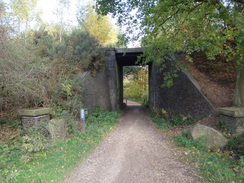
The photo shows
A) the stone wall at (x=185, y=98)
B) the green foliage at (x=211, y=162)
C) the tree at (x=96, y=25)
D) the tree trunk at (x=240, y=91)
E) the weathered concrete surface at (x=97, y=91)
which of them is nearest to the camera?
the green foliage at (x=211, y=162)

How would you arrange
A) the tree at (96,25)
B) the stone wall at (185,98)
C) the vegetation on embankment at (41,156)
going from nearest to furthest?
the vegetation on embankment at (41,156)
the stone wall at (185,98)
the tree at (96,25)

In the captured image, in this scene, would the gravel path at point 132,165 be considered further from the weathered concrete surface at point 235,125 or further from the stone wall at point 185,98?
the stone wall at point 185,98

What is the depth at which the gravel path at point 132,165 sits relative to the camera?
164 inches

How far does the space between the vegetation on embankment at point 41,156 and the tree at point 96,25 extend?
17.3m

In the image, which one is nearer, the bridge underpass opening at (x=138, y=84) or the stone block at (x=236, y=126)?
the stone block at (x=236, y=126)

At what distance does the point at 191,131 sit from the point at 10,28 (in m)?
7.39

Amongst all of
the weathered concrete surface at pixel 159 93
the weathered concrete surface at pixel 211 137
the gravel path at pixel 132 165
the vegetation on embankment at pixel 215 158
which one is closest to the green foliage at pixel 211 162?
the vegetation on embankment at pixel 215 158

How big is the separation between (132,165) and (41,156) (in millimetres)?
2722

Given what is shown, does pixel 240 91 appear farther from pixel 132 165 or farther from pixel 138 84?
pixel 138 84

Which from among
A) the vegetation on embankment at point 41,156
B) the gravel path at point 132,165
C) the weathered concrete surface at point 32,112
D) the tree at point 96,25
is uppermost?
the tree at point 96,25

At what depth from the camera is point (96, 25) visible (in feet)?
72.0

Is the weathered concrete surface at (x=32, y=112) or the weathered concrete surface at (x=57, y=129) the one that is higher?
the weathered concrete surface at (x=32, y=112)

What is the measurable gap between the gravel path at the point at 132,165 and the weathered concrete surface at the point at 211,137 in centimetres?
123

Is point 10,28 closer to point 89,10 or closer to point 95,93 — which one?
point 95,93
